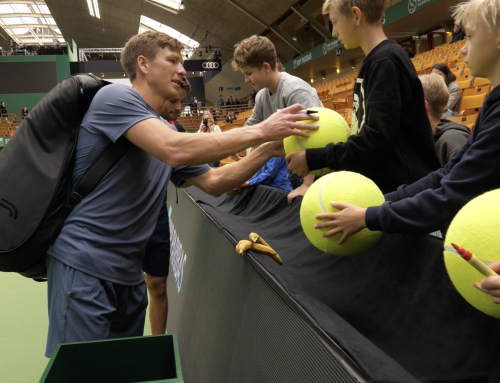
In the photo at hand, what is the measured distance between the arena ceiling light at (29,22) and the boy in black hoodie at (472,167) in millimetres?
31285

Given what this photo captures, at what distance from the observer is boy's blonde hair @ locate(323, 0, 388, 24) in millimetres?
1608

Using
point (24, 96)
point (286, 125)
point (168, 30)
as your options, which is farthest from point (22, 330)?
point (168, 30)

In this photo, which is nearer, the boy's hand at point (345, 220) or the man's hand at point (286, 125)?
the boy's hand at point (345, 220)

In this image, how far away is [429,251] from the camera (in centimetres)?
120

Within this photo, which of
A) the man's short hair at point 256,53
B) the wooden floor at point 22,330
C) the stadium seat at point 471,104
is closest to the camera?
the man's short hair at point 256,53

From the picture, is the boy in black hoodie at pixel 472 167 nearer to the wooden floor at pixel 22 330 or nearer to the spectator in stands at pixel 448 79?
the wooden floor at pixel 22 330

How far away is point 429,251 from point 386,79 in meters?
0.62

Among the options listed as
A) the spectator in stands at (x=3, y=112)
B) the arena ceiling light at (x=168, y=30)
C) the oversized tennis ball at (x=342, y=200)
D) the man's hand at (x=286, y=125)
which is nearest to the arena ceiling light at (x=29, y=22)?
the arena ceiling light at (x=168, y=30)

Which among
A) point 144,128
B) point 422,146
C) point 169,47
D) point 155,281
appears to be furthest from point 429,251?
point 155,281

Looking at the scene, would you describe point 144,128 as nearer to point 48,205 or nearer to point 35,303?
point 48,205

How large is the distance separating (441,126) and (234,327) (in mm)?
2109

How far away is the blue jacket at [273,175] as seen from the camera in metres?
3.38

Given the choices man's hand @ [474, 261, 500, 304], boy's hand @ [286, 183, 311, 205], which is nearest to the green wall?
boy's hand @ [286, 183, 311, 205]

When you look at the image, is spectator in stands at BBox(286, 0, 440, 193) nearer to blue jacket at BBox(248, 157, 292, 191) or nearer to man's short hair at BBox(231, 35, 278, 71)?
man's short hair at BBox(231, 35, 278, 71)
